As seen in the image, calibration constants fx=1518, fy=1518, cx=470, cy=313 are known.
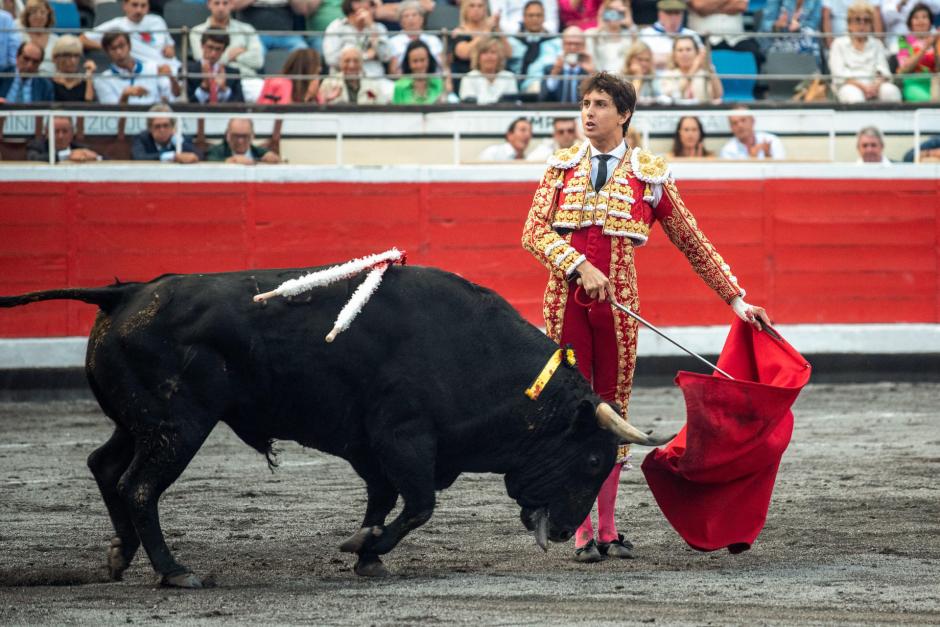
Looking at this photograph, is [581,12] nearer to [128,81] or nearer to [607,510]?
[128,81]

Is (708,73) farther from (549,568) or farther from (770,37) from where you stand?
(549,568)

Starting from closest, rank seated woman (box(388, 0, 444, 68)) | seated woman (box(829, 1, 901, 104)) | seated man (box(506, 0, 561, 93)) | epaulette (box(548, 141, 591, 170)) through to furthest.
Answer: epaulette (box(548, 141, 591, 170))
seated woman (box(388, 0, 444, 68))
seated man (box(506, 0, 561, 93))
seated woman (box(829, 1, 901, 104))

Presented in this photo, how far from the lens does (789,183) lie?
10.3 m

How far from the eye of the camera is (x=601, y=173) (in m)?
4.76

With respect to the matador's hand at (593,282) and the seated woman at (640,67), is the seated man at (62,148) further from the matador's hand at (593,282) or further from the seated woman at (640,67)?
the matador's hand at (593,282)

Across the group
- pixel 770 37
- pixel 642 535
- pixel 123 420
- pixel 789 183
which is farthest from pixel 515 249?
pixel 123 420

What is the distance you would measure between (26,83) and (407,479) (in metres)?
6.49

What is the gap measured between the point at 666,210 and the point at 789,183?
576cm

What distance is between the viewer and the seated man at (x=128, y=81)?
995 cm

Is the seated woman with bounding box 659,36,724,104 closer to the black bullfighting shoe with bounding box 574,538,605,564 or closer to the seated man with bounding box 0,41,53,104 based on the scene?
the seated man with bounding box 0,41,53,104

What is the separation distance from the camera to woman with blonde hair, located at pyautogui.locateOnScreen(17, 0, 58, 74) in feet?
32.7

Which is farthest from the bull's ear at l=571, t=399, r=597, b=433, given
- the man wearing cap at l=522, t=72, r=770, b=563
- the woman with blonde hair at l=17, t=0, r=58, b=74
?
the woman with blonde hair at l=17, t=0, r=58, b=74

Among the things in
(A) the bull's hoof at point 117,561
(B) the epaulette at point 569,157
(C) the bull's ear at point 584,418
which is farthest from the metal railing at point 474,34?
(A) the bull's hoof at point 117,561

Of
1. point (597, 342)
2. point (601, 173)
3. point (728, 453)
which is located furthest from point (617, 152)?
point (728, 453)
